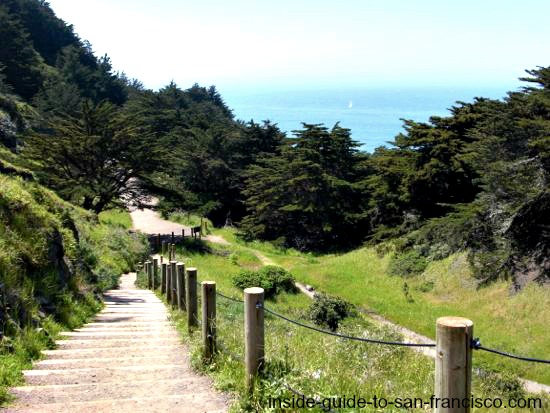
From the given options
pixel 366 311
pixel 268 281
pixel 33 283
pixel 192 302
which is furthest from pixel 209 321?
pixel 268 281

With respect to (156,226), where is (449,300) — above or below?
below

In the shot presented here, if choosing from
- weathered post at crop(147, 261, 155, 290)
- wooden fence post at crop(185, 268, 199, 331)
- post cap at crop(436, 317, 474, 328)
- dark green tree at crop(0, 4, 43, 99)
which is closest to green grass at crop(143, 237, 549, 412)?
wooden fence post at crop(185, 268, 199, 331)

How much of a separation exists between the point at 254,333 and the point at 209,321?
1.51 meters

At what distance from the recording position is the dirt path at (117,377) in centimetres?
522

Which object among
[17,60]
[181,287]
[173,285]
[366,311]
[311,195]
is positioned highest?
[17,60]

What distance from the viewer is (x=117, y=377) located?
6195 millimetres

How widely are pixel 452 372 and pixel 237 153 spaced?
5307 cm

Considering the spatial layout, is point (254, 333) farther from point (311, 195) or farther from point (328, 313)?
point (311, 195)

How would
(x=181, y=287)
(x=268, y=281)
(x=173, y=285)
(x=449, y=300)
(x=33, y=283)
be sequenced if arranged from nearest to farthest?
(x=33, y=283) < (x=181, y=287) < (x=173, y=285) < (x=449, y=300) < (x=268, y=281)

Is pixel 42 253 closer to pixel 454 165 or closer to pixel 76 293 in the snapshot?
pixel 76 293

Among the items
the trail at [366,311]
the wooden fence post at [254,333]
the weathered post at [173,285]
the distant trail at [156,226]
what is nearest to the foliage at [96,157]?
the distant trail at [156,226]

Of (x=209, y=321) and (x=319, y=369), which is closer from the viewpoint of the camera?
(x=319, y=369)

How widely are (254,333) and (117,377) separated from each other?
189 centimetres

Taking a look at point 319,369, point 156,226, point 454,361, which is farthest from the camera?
point 156,226
